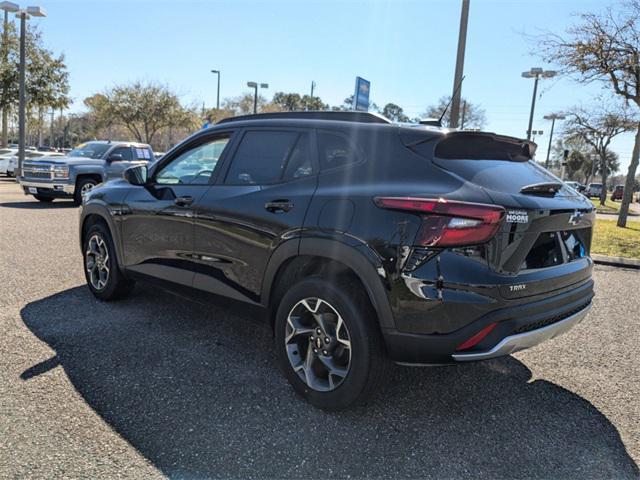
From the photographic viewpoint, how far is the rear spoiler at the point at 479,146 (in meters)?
2.89

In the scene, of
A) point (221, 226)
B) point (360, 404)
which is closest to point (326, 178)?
point (221, 226)

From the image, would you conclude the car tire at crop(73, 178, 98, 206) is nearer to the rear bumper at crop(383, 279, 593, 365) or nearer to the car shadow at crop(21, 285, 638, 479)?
the car shadow at crop(21, 285, 638, 479)

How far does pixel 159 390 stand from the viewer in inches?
125

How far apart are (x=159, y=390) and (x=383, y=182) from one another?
6.32ft

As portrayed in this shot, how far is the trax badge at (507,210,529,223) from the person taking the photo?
2572 mm

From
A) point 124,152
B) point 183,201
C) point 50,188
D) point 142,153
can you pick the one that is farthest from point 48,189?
point 183,201

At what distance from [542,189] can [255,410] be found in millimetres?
2144

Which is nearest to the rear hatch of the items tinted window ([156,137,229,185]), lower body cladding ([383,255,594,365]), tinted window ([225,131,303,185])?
lower body cladding ([383,255,594,365])

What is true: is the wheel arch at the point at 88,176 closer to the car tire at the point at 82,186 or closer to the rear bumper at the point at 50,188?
the car tire at the point at 82,186

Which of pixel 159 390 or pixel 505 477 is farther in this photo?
pixel 159 390

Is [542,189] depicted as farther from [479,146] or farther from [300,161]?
[300,161]

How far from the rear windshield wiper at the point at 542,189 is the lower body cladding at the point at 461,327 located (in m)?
0.58

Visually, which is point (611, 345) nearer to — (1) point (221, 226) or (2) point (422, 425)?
(2) point (422, 425)

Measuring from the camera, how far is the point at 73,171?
41.9 feet
